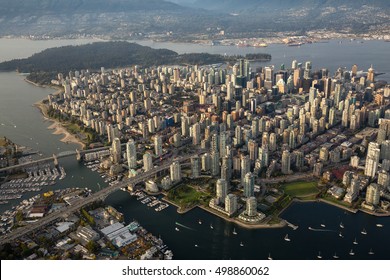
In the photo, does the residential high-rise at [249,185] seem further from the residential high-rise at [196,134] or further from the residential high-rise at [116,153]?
the residential high-rise at [116,153]

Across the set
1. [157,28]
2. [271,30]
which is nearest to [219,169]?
[271,30]

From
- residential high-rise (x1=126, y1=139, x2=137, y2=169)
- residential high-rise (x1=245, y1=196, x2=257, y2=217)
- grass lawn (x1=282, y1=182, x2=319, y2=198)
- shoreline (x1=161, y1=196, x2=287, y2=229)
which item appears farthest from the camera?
residential high-rise (x1=126, y1=139, x2=137, y2=169)

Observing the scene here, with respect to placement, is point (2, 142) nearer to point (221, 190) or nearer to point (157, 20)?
point (221, 190)

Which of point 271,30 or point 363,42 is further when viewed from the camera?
point 271,30

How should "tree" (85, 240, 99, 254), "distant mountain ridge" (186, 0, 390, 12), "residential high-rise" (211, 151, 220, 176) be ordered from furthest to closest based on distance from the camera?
1. "distant mountain ridge" (186, 0, 390, 12)
2. "residential high-rise" (211, 151, 220, 176)
3. "tree" (85, 240, 99, 254)

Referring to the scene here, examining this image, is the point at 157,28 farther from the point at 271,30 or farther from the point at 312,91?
the point at 312,91

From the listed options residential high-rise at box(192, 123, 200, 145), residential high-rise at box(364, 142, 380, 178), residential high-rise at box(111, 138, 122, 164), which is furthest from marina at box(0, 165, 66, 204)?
residential high-rise at box(364, 142, 380, 178)

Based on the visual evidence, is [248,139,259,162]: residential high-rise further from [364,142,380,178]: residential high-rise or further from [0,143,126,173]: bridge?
[0,143,126,173]: bridge

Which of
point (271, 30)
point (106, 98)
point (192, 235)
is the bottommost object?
point (192, 235)
